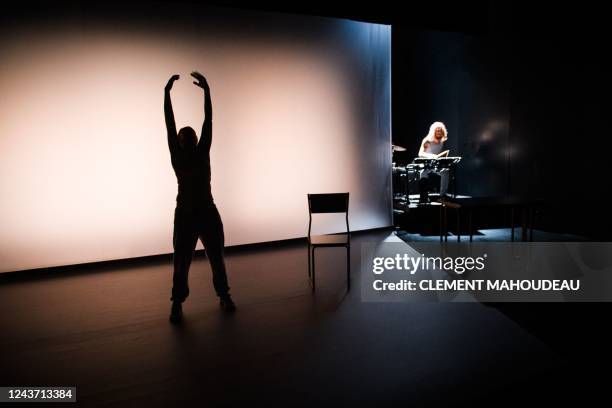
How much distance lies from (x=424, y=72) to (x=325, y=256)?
589 centimetres

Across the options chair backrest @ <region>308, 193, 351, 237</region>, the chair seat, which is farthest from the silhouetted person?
chair backrest @ <region>308, 193, 351, 237</region>

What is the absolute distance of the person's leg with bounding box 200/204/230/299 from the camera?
292 cm

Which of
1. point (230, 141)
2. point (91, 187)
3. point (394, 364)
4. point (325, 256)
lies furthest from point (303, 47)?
point (394, 364)

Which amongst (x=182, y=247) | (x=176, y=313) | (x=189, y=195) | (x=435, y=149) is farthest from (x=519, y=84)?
(x=176, y=313)

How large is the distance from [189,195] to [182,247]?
395 mm

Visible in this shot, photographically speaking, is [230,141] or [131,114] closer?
[131,114]

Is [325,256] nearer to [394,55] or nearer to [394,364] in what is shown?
[394,364]

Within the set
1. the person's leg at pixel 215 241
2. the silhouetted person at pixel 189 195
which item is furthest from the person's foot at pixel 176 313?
the person's leg at pixel 215 241

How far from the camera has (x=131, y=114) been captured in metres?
4.53

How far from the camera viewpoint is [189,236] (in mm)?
2889

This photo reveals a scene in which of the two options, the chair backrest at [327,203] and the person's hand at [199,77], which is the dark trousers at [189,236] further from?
the chair backrest at [327,203]

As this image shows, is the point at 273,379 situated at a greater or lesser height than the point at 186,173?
lesser

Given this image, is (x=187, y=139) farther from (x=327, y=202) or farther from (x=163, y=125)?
(x=163, y=125)

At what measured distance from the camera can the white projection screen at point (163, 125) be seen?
416 centimetres
